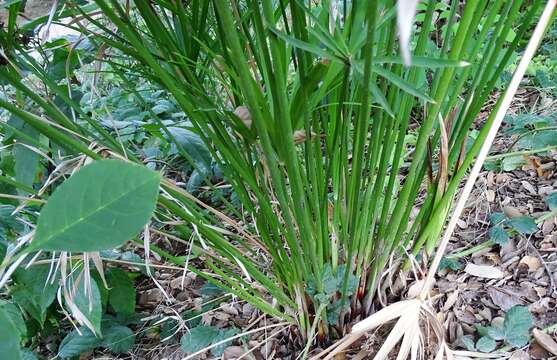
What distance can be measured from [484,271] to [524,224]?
0.11 meters

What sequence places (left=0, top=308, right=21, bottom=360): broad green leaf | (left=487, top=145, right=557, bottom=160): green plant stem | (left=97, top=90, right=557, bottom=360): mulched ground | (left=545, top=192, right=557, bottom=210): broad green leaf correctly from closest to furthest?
(left=0, top=308, right=21, bottom=360): broad green leaf → (left=97, top=90, right=557, bottom=360): mulched ground → (left=545, top=192, right=557, bottom=210): broad green leaf → (left=487, top=145, right=557, bottom=160): green plant stem

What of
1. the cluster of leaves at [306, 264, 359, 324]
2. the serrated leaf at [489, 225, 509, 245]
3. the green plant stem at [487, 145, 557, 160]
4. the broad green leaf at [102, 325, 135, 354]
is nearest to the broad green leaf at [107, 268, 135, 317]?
the broad green leaf at [102, 325, 135, 354]

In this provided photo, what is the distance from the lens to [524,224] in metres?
0.82

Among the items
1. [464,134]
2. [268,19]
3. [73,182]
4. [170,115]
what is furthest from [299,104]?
[170,115]

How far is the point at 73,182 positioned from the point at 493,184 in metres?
0.94

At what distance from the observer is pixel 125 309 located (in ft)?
2.83

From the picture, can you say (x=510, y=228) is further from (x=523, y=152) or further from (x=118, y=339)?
(x=118, y=339)

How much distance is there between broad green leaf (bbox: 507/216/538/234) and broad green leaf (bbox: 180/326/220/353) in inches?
20.8

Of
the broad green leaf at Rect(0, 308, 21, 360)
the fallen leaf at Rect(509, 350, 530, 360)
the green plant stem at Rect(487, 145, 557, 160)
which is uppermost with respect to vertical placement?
the broad green leaf at Rect(0, 308, 21, 360)

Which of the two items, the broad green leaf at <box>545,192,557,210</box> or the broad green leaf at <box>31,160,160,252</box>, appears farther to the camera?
the broad green leaf at <box>545,192,557,210</box>

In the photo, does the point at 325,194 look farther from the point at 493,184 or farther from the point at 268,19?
the point at 493,184

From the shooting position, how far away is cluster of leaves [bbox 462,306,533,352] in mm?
658

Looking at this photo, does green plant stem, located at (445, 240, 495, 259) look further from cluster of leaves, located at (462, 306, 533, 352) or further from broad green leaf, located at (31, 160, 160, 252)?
broad green leaf, located at (31, 160, 160, 252)

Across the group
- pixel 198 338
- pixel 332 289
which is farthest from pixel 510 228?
pixel 198 338
